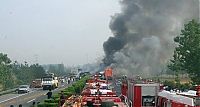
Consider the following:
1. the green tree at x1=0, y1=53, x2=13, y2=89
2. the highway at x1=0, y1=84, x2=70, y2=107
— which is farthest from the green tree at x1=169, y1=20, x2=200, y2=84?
the green tree at x1=0, y1=53, x2=13, y2=89

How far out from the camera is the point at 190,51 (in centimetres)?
5191

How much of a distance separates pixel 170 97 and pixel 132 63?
68.5m

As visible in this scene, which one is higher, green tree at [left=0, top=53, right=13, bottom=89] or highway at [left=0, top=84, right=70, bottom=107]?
green tree at [left=0, top=53, right=13, bottom=89]

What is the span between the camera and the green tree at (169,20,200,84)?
2000 inches

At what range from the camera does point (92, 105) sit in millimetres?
17094

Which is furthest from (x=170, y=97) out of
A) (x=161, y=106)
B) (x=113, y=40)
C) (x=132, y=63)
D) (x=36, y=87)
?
(x=113, y=40)

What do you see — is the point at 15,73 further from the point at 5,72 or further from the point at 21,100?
the point at 21,100

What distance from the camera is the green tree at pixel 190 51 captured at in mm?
50812

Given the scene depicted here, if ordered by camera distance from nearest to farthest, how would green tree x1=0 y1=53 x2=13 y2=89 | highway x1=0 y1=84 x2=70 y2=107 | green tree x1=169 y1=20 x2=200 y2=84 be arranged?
highway x1=0 y1=84 x2=70 y2=107
green tree x1=169 y1=20 x2=200 y2=84
green tree x1=0 y1=53 x2=13 y2=89

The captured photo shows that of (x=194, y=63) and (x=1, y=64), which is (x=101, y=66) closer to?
(x=1, y=64)

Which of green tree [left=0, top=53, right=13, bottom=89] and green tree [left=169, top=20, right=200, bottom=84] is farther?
green tree [left=0, top=53, right=13, bottom=89]

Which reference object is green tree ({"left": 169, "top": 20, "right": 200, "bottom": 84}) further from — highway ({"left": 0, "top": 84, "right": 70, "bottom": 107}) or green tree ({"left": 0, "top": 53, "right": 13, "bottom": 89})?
green tree ({"left": 0, "top": 53, "right": 13, "bottom": 89})

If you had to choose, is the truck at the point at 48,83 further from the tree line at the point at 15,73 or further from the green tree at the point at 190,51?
the green tree at the point at 190,51

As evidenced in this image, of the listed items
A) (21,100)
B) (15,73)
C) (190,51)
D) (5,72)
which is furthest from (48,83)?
(15,73)
